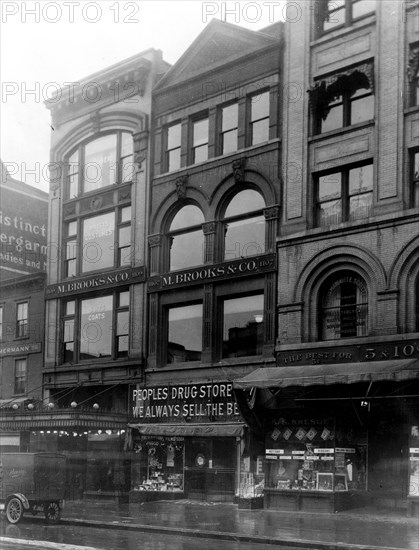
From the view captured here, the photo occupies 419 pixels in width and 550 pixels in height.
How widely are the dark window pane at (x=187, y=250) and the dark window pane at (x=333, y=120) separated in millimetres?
6540

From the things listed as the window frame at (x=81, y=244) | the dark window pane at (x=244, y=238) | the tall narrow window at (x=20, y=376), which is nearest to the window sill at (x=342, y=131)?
the dark window pane at (x=244, y=238)

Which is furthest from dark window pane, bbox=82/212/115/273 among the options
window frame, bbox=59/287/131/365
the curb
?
the curb

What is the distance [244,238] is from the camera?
1204 inches

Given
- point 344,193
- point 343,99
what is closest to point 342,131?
point 343,99

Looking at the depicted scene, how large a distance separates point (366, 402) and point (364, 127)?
9.06 meters

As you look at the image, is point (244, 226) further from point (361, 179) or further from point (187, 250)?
point (361, 179)

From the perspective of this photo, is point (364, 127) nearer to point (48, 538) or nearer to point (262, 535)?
point (262, 535)

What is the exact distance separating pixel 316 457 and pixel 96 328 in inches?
501

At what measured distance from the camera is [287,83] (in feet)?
97.4

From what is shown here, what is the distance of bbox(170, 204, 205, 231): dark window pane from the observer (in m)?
32.5

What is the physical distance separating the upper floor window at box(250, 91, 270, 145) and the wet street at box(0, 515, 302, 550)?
1523 centimetres

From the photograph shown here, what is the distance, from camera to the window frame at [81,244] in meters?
35.1

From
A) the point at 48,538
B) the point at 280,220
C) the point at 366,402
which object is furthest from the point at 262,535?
the point at 280,220

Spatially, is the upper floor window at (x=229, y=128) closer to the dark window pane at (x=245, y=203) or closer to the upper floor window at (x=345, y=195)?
the dark window pane at (x=245, y=203)
